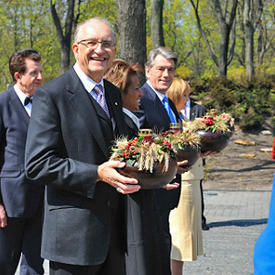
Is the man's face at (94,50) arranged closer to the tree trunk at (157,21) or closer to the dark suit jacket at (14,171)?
the dark suit jacket at (14,171)

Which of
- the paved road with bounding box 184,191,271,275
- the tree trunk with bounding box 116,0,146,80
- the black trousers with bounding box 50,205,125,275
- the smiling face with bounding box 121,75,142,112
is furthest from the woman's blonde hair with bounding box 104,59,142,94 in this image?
the tree trunk with bounding box 116,0,146,80

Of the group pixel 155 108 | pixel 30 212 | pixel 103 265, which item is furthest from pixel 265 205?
pixel 103 265

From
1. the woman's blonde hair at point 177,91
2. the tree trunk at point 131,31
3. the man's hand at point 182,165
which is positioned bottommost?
the man's hand at point 182,165

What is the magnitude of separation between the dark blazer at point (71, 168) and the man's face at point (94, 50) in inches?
7.3

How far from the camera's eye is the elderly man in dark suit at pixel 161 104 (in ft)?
13.9

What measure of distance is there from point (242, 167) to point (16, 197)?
10513 mm

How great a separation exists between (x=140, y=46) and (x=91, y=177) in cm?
596

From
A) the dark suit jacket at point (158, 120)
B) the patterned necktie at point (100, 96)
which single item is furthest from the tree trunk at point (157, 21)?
the patterned necktie at point (100, 96)

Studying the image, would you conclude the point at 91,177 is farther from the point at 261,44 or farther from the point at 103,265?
the point at 261,44

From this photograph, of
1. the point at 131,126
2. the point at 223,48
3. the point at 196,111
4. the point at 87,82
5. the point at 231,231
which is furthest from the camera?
the point at 223,48

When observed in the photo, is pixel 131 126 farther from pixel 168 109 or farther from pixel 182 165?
pixel 168 109

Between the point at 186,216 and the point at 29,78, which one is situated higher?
the point at 29,78

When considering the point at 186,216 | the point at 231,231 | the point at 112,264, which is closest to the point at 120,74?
the point at 112,264

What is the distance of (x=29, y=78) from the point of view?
13.9ft
